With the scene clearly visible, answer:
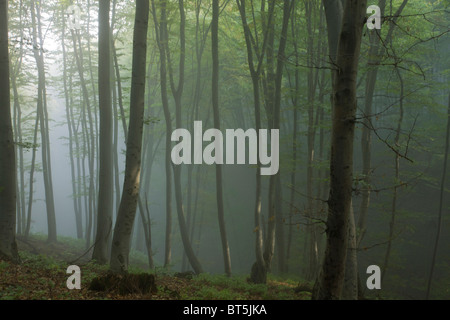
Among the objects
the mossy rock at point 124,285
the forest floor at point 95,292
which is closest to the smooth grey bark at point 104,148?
the forest floor at point 95,292

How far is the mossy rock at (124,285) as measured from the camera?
593 cm

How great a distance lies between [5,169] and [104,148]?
2.55 m

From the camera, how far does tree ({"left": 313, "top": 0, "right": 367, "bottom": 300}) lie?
15.3 ft

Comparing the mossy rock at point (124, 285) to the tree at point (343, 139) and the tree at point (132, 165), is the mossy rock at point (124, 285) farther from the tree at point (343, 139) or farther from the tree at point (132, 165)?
the tree at point (343, 139)

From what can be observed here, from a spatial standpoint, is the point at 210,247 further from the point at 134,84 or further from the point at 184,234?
the point at 134,84

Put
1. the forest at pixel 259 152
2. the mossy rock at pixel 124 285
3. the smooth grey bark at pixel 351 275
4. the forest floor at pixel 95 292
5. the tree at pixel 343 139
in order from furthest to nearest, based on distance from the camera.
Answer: the smooth grey bark at pixel 351 275 → the mossy rock at pixel 124 285 → the forest floor at pixel 95 292 → the forest at pixel 259 152 → the tree at pixel 343 139

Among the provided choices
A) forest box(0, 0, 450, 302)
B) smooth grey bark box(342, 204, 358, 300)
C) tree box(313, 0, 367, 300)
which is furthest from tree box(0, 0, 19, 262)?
smooth grey bark box(342, 204, 358, 300)

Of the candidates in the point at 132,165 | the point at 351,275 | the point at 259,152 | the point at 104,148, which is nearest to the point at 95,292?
the point at 132,165

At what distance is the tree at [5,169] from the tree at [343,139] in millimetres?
6525

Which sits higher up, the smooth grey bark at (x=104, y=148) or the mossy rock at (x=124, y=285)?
the smooth grey bark at (x=104, y=148)

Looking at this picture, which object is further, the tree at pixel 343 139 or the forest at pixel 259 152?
the forest at pixel 259 152

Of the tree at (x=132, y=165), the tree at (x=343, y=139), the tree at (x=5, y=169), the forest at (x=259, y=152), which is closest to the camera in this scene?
the tree at (x=343, y=139)
